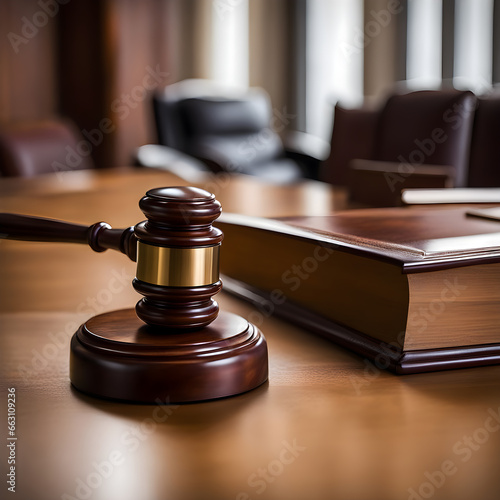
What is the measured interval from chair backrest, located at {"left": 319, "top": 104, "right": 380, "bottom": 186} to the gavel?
2.51 metres

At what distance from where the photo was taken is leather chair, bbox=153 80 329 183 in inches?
193

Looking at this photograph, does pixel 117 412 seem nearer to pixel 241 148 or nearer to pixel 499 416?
pixel 499 416

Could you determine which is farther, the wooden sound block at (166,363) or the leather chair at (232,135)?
the leather chair at (232,135)

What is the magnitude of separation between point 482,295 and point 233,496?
0.26 m

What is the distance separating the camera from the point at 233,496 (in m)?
0.32

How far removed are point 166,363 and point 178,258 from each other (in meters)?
0.07

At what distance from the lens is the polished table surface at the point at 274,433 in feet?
1.09

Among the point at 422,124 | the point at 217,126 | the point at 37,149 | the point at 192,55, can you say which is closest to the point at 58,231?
the point at 422,124

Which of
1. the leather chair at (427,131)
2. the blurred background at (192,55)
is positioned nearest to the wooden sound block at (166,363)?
the leather chair at (427,131)

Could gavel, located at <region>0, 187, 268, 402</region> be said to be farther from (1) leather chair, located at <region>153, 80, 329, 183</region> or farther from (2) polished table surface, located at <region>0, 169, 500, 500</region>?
(1) leather chair, located at <region>153, 80, 329, 183</region>

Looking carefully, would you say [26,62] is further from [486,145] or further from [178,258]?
[178,258]

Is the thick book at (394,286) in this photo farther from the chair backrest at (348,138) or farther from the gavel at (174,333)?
the chair backrest at (348,138)

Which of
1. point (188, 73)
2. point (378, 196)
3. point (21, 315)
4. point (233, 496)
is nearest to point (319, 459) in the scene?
point (233, 496)

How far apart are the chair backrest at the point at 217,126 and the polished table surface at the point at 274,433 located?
4.18 metres
